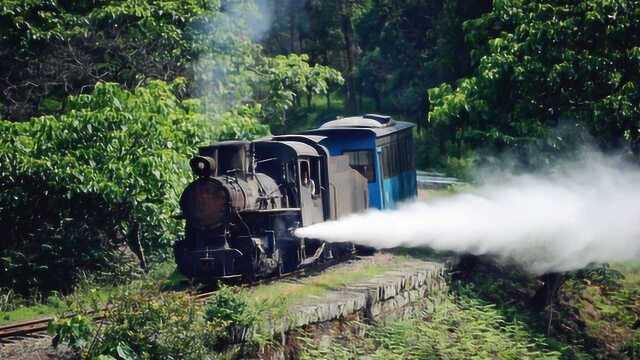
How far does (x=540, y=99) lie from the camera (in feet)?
59.9

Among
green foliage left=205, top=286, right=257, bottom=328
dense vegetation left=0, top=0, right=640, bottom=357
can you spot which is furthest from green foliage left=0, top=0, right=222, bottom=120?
green foliage left=205, top=286, right=257, bottom=328

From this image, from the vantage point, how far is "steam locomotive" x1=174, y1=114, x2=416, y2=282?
44.7 ft

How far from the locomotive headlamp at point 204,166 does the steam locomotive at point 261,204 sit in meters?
0.02

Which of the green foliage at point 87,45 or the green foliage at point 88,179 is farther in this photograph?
the green foliage at point 87,45

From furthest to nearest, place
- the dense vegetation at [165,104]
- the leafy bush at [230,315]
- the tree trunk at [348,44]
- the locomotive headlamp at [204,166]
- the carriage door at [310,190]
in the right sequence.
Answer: the tree trunk at [348,44] < the dense vegetation at [165,104] < the carriage door at [310,190] < the locomotive headlamp at [204,166] < the leafy bush at [230,315]

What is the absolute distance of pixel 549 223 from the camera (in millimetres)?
18234

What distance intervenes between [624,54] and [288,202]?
7.70 meters

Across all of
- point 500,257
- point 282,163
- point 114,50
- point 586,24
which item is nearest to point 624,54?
point 586,24

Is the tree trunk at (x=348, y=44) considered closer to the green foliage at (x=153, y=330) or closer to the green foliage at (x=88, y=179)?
the green foliage at (x=88, y=179)

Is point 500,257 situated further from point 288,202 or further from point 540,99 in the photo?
point 288,202

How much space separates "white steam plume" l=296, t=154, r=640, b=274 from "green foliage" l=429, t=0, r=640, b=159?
723mm

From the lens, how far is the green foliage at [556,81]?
57.3 feet

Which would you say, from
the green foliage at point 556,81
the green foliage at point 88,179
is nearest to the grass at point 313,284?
the green foliage at point 88,179

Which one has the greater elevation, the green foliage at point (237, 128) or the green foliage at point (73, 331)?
the green foliage at point (237, 128)
